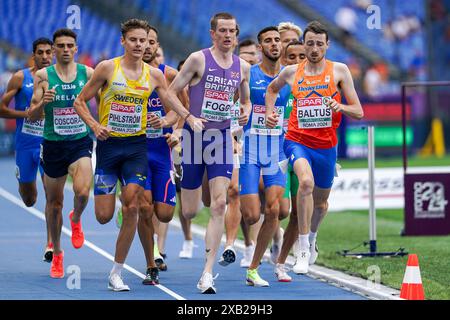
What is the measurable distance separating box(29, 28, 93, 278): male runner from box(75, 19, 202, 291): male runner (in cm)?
104

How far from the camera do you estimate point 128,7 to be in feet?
129

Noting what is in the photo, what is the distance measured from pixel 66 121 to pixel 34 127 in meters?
1.48

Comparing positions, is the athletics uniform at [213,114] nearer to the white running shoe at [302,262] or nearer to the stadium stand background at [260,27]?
the white running shoe at [302,262]

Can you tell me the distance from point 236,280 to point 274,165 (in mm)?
1283

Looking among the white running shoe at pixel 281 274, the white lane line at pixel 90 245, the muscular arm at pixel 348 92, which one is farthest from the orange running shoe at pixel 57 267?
the muscular arm at pixel 348 92

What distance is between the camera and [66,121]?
12695 mm

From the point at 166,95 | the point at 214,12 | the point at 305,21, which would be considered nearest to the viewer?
the point at 166,95

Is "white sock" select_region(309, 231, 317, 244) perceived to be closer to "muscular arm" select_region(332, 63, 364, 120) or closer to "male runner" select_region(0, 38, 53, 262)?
"muscular arm" select_region(332, 63, 364, 120)

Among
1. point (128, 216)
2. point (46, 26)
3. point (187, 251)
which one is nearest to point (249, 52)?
point (187, 251)

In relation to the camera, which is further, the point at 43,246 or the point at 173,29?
the point at 173,29

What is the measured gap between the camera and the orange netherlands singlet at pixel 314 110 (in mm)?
12172

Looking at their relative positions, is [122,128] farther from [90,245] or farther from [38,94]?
[90,245]
